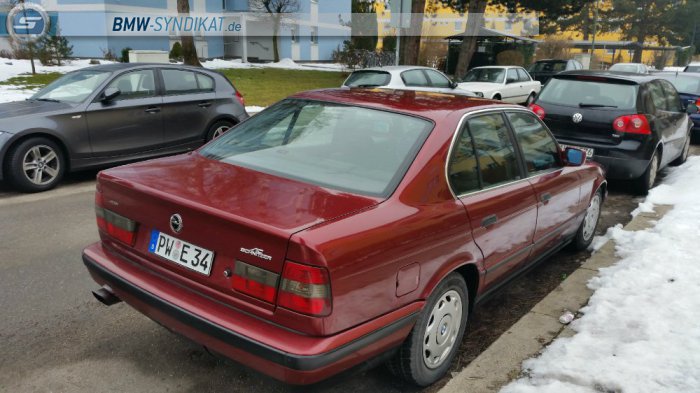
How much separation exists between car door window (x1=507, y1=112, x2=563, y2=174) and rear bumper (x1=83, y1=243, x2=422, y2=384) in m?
1.79

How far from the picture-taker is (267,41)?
3572cm

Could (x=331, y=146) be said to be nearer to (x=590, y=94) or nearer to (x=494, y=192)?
(x=494, y=192)


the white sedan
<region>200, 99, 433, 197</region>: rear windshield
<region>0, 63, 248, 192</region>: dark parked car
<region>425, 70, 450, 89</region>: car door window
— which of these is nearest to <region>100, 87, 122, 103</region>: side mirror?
<region>0, 63, 248, 192</region>: dark parked car

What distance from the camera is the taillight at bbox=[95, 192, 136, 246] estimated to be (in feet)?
9.81

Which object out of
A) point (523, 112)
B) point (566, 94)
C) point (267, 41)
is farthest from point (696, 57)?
point (523, 112)

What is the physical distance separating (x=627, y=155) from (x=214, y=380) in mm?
6197

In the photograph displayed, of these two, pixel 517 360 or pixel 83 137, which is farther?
pixel 83 137

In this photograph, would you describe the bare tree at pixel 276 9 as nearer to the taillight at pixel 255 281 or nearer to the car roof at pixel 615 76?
the car roof at pixel 615 76

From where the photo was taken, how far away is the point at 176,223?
270 cm

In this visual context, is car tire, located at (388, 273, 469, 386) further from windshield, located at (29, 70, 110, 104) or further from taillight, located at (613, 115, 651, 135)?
windshield, located at (29, 70, 110, 104)

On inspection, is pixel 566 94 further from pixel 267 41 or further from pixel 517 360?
pixel 267 41

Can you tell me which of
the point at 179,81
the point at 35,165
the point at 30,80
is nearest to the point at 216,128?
the point at 179,81

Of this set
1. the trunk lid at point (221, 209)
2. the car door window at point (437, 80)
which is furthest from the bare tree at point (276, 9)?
the trunk lid at point (221, 209)

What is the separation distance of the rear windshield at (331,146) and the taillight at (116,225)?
67 centimetres
